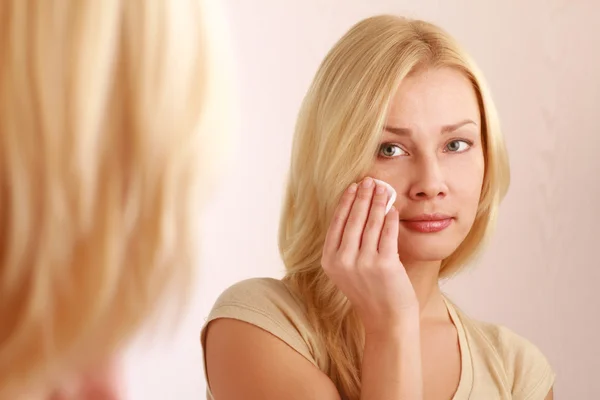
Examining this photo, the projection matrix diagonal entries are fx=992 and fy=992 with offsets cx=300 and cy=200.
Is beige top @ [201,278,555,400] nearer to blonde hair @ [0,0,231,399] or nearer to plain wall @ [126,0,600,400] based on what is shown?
blonde hair @ [0,0,231,399]

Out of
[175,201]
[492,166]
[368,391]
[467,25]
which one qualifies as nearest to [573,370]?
[467,25]

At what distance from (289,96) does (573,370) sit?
3.40 feet

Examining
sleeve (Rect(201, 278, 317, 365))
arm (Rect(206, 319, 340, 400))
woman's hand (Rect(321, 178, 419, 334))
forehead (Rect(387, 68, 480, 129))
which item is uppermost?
forehead (Rect(387, 68, 480, 129))

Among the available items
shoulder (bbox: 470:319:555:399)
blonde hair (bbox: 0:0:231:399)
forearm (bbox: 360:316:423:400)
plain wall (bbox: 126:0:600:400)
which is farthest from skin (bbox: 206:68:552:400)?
plain wall (bbox: 126:0:600:400)

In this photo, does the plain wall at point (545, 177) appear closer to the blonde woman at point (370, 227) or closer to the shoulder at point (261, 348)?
the blonde woman at point (370, 227)

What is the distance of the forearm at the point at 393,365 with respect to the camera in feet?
4.19

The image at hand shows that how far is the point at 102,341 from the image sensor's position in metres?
0.63

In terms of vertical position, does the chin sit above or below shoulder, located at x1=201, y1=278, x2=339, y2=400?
above

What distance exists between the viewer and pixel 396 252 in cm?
131

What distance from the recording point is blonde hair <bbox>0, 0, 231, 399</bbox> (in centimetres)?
59

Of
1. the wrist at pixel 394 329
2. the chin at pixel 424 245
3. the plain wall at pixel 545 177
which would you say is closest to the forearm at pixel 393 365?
the wrist at pixel 394 329

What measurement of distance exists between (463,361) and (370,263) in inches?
13.2

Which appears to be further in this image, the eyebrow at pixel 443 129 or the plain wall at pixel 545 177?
the plain wall at pixel 545 177

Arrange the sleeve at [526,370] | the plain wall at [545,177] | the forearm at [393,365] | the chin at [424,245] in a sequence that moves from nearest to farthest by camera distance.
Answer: the forearm at [393,365] < the chin at [424,245] < the sleeve at [526,370] < the plain wall at [545,177]
